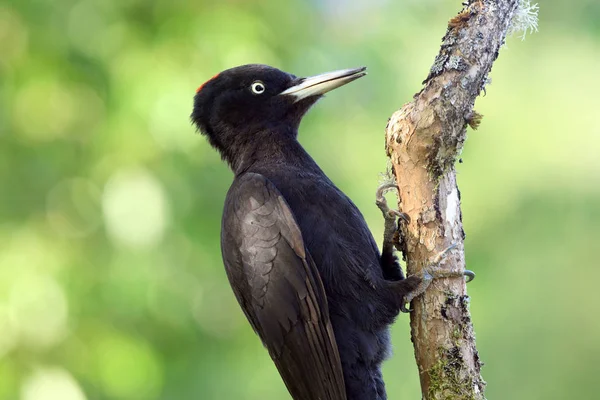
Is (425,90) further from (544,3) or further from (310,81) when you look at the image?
(544,3)

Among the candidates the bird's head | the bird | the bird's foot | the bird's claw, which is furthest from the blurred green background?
the bird's foot

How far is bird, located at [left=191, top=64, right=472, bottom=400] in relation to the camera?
11.6 ft

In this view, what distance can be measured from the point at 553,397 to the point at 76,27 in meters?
4.19

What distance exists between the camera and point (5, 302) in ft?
16.3

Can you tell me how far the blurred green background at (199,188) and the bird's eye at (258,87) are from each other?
97 centimetres

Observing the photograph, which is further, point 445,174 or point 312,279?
point 312,279

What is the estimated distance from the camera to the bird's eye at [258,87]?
4254 mm

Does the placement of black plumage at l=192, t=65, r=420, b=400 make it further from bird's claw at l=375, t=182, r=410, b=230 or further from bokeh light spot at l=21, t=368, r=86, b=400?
bokeh light spot at l=21, t=368, r=86, b=400

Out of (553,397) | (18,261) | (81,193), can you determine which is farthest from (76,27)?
(553,397)

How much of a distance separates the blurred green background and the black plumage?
1422mm

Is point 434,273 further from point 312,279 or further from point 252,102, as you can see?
point 252,102

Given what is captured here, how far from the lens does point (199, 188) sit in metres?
5.29

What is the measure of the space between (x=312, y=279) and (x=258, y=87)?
1.19m

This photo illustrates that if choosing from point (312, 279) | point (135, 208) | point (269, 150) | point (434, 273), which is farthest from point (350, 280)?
point (135, 208)
